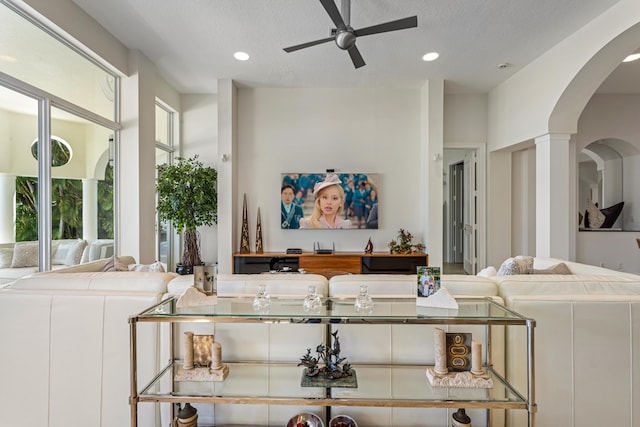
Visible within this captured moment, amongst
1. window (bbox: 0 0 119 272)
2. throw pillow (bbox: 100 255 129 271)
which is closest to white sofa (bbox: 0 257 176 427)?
throw pillow (bbox: 100 255 129 271)

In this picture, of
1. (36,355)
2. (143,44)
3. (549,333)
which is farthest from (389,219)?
(36,355)

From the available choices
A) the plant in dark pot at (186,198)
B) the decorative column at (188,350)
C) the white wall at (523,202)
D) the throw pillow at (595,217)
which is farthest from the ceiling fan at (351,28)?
the throw pillow at (595,217)

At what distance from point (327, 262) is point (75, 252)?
2926 millimetres

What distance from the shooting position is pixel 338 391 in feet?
4.59

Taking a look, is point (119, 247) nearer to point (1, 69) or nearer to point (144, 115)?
point (144, 115)

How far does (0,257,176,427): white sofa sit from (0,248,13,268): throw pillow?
1.08 meters

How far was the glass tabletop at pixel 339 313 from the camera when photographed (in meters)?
1.28

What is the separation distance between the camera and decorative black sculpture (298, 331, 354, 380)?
4.83 ft

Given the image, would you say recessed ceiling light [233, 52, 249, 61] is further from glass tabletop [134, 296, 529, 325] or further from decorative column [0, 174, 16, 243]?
glass tabletop [134, 296, 529, 325]

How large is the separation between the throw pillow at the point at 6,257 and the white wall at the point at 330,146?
9.06ft

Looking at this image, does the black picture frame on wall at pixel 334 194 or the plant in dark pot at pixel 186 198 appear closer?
the plant in dark pot at pixel 186 198

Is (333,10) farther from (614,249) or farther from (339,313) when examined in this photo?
(614,249)

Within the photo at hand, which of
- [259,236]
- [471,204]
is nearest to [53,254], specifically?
[259,236]

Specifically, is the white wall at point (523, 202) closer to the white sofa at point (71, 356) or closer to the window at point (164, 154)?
the white sofa at point (71, 356)
